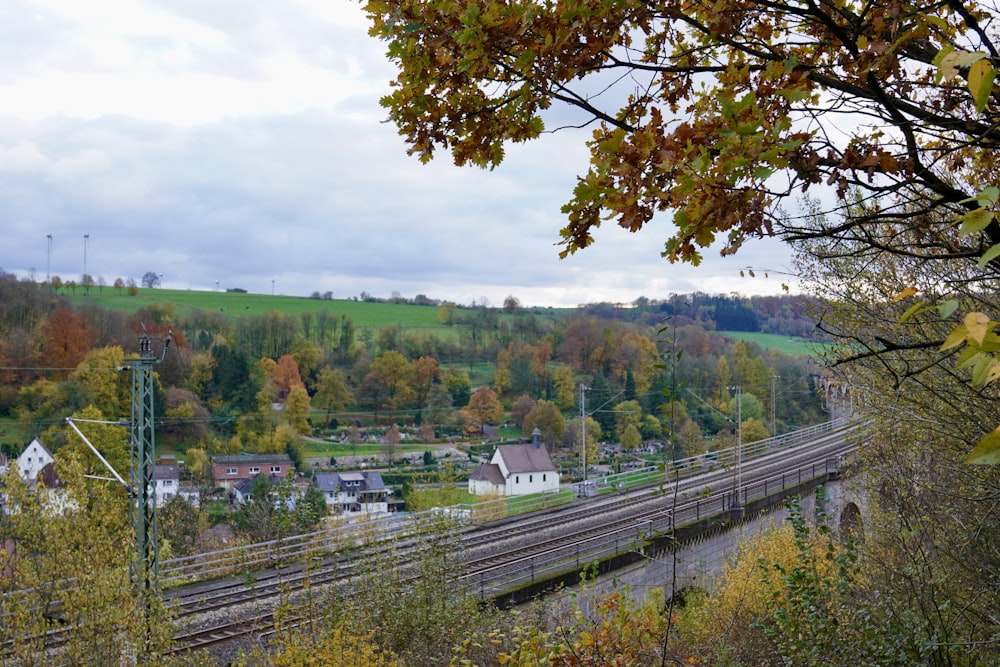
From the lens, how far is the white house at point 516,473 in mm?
39000

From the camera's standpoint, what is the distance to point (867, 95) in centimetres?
249

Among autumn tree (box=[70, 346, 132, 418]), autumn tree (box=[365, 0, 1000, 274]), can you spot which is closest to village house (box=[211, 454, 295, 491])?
autumn tree (box=[70, 346, 132, 418])

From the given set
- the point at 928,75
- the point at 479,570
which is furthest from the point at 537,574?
the point at 928,75

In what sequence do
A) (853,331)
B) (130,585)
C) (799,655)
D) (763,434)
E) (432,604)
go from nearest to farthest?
(799,655) < (853,331) < (130,585) < (432,604) < (763,434)

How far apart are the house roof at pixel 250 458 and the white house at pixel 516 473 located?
9708mm

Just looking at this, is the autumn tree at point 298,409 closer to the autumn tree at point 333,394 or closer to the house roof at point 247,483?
the autumn tree at point 333,394

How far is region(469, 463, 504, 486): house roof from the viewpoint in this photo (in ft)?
129

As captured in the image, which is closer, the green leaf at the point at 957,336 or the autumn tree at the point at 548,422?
the green leaf at the point at 957,336

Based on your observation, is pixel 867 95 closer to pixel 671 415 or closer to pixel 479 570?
pixel 671 415

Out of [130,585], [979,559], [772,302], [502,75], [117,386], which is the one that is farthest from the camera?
[117,386]

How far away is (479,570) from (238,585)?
501 cm

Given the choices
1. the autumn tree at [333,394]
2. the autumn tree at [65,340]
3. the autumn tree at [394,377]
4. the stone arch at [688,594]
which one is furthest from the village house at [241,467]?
the stone arch at [688,594]

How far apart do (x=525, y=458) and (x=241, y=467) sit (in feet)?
45.4

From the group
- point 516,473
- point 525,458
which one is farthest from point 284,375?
point 516,473
